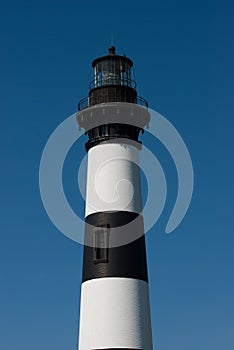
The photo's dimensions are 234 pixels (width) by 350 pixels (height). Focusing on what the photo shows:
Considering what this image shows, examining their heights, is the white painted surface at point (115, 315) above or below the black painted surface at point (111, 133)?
below

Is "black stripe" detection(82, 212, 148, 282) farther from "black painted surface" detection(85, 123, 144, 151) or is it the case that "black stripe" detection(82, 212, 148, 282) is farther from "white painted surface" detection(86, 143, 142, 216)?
"black painted surface" detection(85, 123, 144, 151)

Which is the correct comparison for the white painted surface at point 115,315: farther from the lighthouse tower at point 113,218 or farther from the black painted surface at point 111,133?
the black painted surface at point 111,133

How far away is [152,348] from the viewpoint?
79.9 feet

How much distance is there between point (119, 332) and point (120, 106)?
31.4ft

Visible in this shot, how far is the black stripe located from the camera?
2441cm

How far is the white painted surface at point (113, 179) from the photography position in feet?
83.8

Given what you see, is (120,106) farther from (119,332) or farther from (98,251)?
(119,332)

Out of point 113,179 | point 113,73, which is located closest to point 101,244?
point 113,179

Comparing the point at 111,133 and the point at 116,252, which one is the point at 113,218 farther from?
the point at 111,133

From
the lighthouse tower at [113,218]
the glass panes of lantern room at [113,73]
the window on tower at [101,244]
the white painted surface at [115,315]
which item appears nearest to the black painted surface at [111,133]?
the lighthouse tower at [113,218]

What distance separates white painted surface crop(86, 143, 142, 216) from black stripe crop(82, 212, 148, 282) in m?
0.40

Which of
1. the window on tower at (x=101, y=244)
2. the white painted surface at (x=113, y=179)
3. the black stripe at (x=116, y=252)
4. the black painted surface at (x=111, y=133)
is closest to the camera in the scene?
Result: the black stripe at (x=116, y=252)

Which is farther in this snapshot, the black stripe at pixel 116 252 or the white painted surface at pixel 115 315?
the black stripe at pixel 116 252

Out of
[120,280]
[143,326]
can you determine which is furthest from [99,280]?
[143,326]
